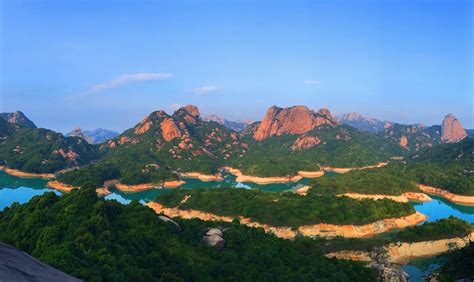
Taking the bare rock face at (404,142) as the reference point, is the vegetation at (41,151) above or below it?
above

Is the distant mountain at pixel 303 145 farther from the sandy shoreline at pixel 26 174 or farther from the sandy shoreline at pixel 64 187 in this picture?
the sandy shoreline at pixel 26 174

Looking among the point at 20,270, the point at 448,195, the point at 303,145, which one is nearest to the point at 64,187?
the point at 20,270

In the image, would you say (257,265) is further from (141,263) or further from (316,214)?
(316,214)

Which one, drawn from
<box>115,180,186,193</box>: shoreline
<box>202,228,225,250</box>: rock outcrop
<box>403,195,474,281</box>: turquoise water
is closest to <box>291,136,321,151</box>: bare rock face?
<box>115,180,186,193</box>: shoreline

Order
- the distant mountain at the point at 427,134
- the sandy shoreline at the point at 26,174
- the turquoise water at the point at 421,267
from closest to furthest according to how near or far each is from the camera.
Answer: the turquoise water at the point at 421,267
the sandy shoreline at the point at 26,174
the distant mountain at the point at 427,134

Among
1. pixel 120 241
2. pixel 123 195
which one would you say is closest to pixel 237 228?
pixel 120 241

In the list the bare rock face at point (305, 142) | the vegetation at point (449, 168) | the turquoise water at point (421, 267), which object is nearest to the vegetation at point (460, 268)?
the turquoise water at point (421, 267)
